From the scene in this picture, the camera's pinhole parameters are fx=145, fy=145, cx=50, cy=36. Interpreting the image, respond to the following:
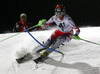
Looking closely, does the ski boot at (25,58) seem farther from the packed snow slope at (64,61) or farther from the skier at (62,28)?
the skier at (62,28)

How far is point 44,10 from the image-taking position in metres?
5.64

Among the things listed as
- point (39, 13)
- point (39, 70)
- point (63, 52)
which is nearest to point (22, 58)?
point (39, 70)

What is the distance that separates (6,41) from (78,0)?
3.54m

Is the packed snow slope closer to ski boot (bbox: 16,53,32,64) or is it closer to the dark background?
ski boot (bbox: 16,53,32,64)

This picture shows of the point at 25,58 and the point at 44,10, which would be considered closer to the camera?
the point at 25,58

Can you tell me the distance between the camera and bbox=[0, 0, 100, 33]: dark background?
5.43 m

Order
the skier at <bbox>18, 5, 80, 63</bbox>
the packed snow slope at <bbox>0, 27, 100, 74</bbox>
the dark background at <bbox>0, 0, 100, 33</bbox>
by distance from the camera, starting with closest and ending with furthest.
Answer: the packed snow slope at <bbox>0, 27, 100, 74</bbox>
the skier at <bbox>18, 5, 80, 63</bbox>
the dark background at <bbox>0, 0, 100, 33</bbox>

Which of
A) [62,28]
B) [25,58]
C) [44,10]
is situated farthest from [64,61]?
[44,10]

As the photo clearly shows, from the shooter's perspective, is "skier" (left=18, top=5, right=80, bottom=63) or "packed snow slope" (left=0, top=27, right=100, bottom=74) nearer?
"packed snow slope" (left=0, top=27, right=100, bottom=74)

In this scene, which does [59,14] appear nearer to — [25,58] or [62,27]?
[62,27]

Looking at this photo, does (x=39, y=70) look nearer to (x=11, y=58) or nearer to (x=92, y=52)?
(x=11, y=58)

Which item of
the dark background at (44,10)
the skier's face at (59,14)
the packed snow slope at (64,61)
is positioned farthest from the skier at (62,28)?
the dark background at (44,10)

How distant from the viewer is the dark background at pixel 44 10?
214 inches

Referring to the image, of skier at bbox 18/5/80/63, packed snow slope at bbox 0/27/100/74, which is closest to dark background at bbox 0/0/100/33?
packed snow slope at bbox 0/27/100/74
